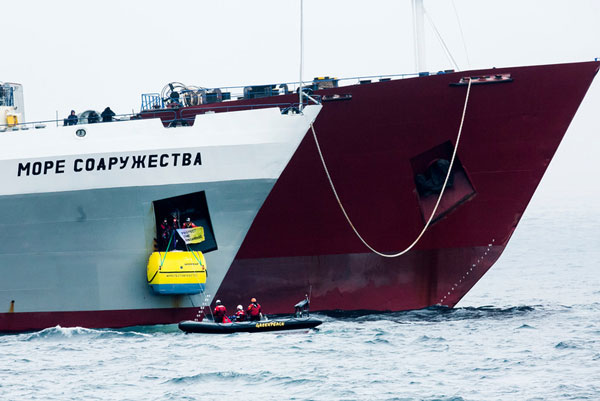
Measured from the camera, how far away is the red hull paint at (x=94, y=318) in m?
30.2

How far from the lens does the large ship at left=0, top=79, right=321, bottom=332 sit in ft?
97.2

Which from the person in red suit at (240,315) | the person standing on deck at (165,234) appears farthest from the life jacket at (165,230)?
the person in red suit at (240,315)

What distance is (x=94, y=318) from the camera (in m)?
30.5

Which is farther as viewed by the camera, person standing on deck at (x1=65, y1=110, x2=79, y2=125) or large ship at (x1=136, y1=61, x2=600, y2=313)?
person standing on deck at (x1=65, y1=110, x2=79, y2=125)

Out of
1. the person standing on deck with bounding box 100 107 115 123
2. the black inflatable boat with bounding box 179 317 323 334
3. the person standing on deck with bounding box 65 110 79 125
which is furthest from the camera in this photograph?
the person standing on deck with bounding box 65 110 79 125

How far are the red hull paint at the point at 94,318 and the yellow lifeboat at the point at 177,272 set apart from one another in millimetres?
1074

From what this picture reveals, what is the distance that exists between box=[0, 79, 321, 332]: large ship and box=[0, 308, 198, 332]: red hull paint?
3 cm

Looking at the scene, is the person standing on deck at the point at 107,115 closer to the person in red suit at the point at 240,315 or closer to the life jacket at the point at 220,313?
the life jacket at the point at 220,313

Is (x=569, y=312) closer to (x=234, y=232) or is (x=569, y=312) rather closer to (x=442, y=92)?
(x=442, y=92)

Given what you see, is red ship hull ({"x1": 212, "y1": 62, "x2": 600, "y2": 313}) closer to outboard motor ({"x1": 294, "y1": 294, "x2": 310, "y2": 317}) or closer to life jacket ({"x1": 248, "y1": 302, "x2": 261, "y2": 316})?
outboard motor ({"x1": 294, "y1": 294, "x2": 310, "y2": 317})

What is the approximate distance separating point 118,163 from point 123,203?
122 centimetres

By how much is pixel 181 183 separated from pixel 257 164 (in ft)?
7.76

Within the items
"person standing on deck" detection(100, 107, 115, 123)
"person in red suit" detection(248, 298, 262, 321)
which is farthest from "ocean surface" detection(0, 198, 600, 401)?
"person standing on deck" detection(100, 107, 115, 123)

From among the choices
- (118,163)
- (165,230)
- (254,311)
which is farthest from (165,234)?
(254,311)
